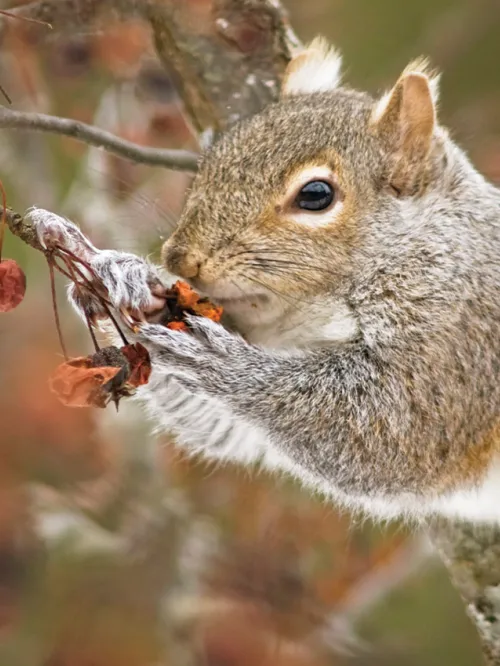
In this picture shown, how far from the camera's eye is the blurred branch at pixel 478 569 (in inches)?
116

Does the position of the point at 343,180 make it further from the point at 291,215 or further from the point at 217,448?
the point at 217,448

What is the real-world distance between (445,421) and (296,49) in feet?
4.84

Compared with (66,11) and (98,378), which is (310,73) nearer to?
(66,11)

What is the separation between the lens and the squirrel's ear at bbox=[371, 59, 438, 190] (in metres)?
2.42

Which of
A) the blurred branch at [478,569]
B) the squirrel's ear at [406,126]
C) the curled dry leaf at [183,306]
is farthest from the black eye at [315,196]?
the blurred branch at [478,569]

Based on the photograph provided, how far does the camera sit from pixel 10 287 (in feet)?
5.89

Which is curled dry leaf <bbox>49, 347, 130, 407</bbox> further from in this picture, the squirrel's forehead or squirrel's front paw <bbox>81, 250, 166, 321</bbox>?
the squirrel's forehead

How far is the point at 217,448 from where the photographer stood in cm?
283

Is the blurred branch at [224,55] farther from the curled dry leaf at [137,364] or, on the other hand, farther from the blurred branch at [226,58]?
the curled dry leaf at [137,364]

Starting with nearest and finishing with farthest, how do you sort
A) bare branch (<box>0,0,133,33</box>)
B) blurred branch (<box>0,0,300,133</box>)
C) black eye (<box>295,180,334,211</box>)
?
black eye (<box>295,180,334,211</box>) < bare branch (<box>0,0,133,33</box>) < blurred branch (<box>0,0,300,133</box>)

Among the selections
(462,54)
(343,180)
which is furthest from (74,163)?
(343,180)

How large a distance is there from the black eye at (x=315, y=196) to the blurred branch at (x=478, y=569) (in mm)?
1172

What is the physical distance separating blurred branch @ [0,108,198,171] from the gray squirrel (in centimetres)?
19

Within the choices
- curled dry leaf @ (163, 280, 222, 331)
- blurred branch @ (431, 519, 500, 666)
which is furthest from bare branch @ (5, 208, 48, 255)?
blurred branch @ (431, 519, 500, 666)
